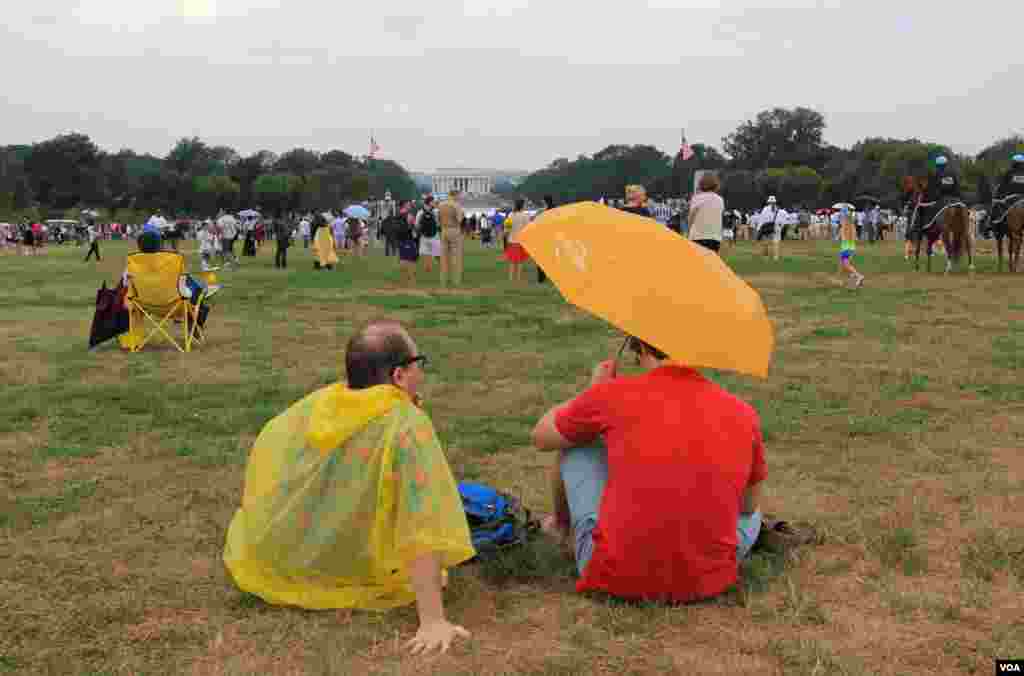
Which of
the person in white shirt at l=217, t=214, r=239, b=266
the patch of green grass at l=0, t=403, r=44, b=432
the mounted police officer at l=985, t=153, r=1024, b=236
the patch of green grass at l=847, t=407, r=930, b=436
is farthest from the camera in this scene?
the person in white shirt at l=217, t=214, r=239, b=266

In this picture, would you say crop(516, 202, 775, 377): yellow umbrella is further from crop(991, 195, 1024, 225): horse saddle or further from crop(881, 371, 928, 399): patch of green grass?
crop(991, 195, 1024, 225): horse saddle

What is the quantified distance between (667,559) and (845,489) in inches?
79.5

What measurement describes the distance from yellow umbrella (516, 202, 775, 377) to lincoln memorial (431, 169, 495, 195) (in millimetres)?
169884

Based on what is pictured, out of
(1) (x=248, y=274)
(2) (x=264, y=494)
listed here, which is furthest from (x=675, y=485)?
(1) (x=248, y=274)

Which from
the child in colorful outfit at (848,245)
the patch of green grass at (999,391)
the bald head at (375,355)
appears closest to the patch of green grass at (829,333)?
the patch of green grass at (999,391)

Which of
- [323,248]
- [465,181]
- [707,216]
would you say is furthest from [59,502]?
[465,181]

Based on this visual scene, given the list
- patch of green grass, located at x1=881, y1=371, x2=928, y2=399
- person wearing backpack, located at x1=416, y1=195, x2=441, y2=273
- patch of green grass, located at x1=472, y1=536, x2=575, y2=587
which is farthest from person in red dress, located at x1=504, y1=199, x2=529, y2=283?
patch of green grass, located at x1=472, y1=536, x2=575, y2=587

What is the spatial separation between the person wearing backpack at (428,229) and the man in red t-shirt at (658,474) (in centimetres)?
1603

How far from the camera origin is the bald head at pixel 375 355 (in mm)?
3398

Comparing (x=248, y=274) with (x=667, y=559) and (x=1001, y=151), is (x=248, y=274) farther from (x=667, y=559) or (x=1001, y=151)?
(x=1001, y=151)

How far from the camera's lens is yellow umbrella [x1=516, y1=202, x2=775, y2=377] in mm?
3148

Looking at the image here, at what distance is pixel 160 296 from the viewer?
10023mm

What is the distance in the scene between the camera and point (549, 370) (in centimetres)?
852

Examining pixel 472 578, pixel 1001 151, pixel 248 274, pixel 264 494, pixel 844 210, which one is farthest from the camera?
pixel 1001 151
